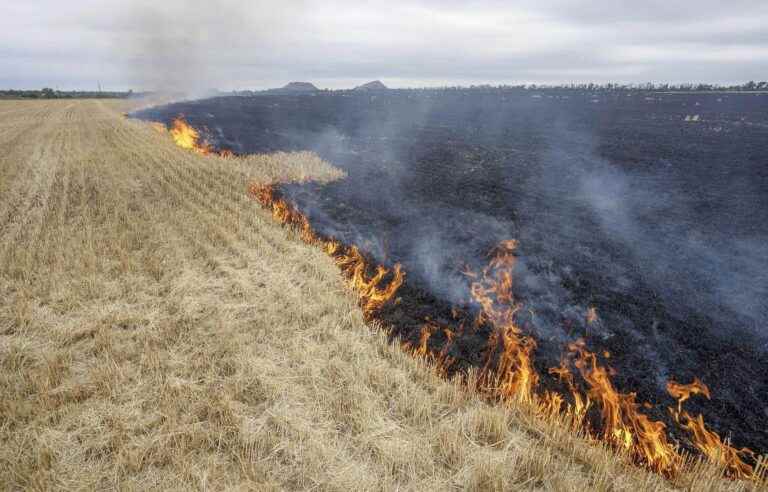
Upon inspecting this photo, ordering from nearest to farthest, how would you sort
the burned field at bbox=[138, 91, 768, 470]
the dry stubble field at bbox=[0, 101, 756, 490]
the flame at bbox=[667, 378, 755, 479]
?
the dry stubble field at bbox=[0, 101, 756, 490]
the flame at bbox=[667, 378, 755, 479]
the burned field at bbox=[138, 91, 768, 470]

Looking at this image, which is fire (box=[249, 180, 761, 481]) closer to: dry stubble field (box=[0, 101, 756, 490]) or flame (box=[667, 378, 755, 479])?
flame (box=[667, 378, 755, 479])

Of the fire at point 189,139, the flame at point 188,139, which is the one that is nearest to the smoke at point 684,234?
the fire at point 189,139

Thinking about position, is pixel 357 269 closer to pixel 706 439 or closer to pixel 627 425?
pixel 627 425

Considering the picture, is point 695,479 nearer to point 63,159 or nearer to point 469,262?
point 469,262

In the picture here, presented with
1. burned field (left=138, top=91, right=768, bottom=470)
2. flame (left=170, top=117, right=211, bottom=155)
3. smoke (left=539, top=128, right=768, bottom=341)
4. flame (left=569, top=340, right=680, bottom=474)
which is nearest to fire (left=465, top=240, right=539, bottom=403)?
burned field (left=138, top=91, right=768, bottom=470)

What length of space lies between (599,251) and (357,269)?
529cm

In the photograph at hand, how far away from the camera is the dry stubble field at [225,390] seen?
357 cm

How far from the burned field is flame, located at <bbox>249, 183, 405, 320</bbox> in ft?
0.79

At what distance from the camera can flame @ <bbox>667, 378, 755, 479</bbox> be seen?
13.0 ft

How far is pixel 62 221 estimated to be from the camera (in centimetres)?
958

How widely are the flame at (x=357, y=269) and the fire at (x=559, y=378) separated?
0.9 inches

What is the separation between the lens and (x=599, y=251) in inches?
349

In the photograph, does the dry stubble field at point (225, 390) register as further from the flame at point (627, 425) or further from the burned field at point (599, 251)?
the burned field at point (599, 251)

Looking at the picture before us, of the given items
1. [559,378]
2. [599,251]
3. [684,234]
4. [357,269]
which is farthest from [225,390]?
[684,234]
